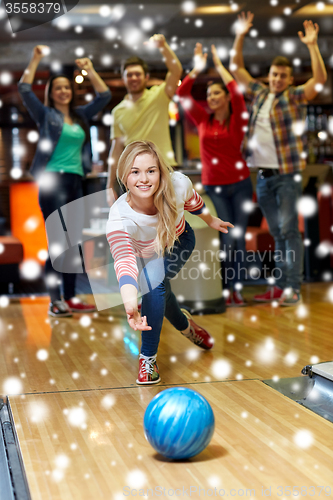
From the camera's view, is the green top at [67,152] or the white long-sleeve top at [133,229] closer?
the white long-sleeve top at [133,229]

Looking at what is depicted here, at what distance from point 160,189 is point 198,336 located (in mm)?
763

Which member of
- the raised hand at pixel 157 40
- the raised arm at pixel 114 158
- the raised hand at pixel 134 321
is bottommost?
the raised hand at pixel 134 321

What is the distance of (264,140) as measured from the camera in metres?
3.35

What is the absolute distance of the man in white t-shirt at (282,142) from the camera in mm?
3281

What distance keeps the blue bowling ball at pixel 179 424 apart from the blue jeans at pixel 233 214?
1996mm

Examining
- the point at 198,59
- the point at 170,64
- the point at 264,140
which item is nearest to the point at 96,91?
the point at 170,64

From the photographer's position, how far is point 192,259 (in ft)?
10.5

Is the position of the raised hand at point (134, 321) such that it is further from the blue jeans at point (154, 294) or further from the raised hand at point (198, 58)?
the raised hand at point (198, 58)

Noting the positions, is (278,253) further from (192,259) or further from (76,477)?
(76,477)

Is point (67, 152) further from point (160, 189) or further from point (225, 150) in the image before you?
point (160, 189)

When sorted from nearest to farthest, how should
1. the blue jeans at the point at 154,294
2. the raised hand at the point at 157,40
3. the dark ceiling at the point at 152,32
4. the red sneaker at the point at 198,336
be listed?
the blue jeans at the point at 154,294 < the red sneaker at the point at 198,336 < the raised hand at the point at 157,40 < the dark ceiling at the point at 152,32

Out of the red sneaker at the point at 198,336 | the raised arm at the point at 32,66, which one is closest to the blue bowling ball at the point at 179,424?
the red sneaker at the point at 198,336

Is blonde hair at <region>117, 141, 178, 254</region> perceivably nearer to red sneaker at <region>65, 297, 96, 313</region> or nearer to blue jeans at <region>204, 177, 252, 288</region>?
blue jeans at <region>204, 177, 252, 288</region>

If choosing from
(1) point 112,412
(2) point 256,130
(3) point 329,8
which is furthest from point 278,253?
(3) point 329,8
